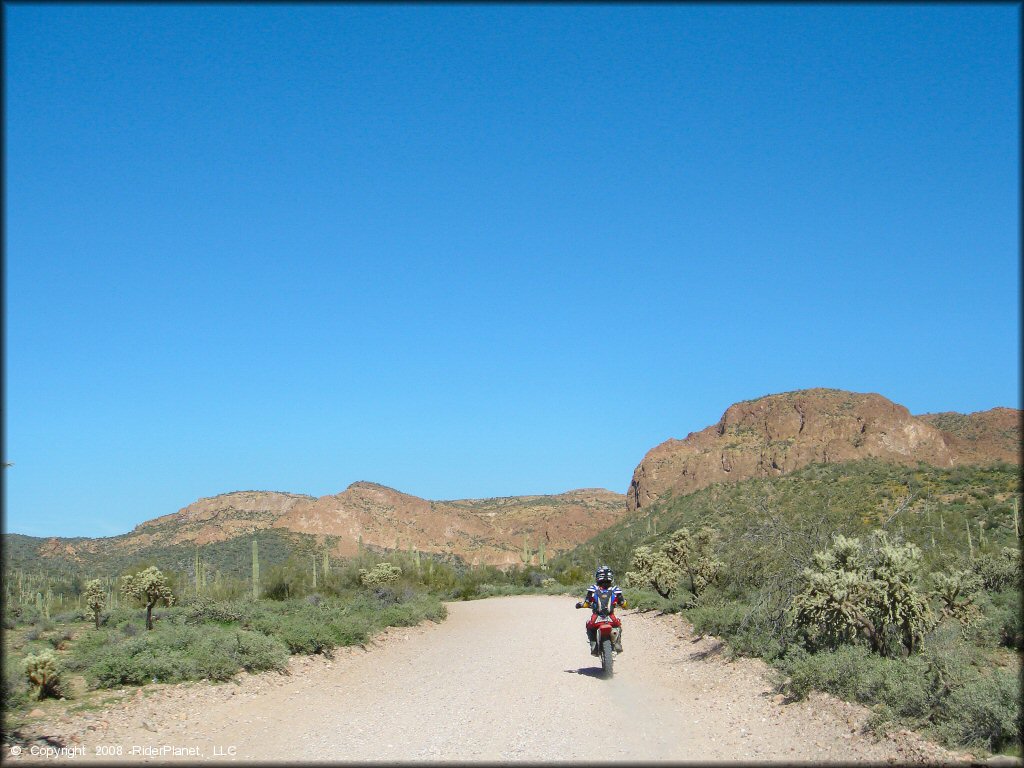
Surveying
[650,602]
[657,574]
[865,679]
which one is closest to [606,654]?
[865,679]

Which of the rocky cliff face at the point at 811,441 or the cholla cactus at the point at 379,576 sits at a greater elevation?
the rocky cliff face at the point at 811,441

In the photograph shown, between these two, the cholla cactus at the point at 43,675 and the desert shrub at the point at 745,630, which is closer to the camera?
the cholla cactus at the point at 43,675

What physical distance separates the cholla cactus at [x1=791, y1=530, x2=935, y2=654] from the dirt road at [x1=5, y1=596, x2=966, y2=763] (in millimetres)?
1338

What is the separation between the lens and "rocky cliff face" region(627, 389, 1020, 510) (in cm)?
8719

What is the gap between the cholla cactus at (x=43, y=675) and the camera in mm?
11562

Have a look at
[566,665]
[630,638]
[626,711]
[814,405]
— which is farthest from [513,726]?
[814,405]

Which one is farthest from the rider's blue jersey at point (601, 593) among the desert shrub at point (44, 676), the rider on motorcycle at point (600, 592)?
the desert shrub at point (44, 676)

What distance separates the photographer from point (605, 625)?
42.4 ft

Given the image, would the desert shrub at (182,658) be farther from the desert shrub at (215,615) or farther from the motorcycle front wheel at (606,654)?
the motorcycle front wheel at (606,654)

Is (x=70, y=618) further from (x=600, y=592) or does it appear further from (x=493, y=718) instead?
(x=493, y=718)

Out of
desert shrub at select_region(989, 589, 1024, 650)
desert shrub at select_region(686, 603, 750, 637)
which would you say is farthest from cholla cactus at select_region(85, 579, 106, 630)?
desert shrub at select_region(989, 589, 1024, 650)

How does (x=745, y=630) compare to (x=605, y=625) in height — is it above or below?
below

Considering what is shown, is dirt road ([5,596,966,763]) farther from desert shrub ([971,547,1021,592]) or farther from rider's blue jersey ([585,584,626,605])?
desert shrub ([971,547,1021,592])

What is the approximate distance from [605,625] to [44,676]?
8.56m
